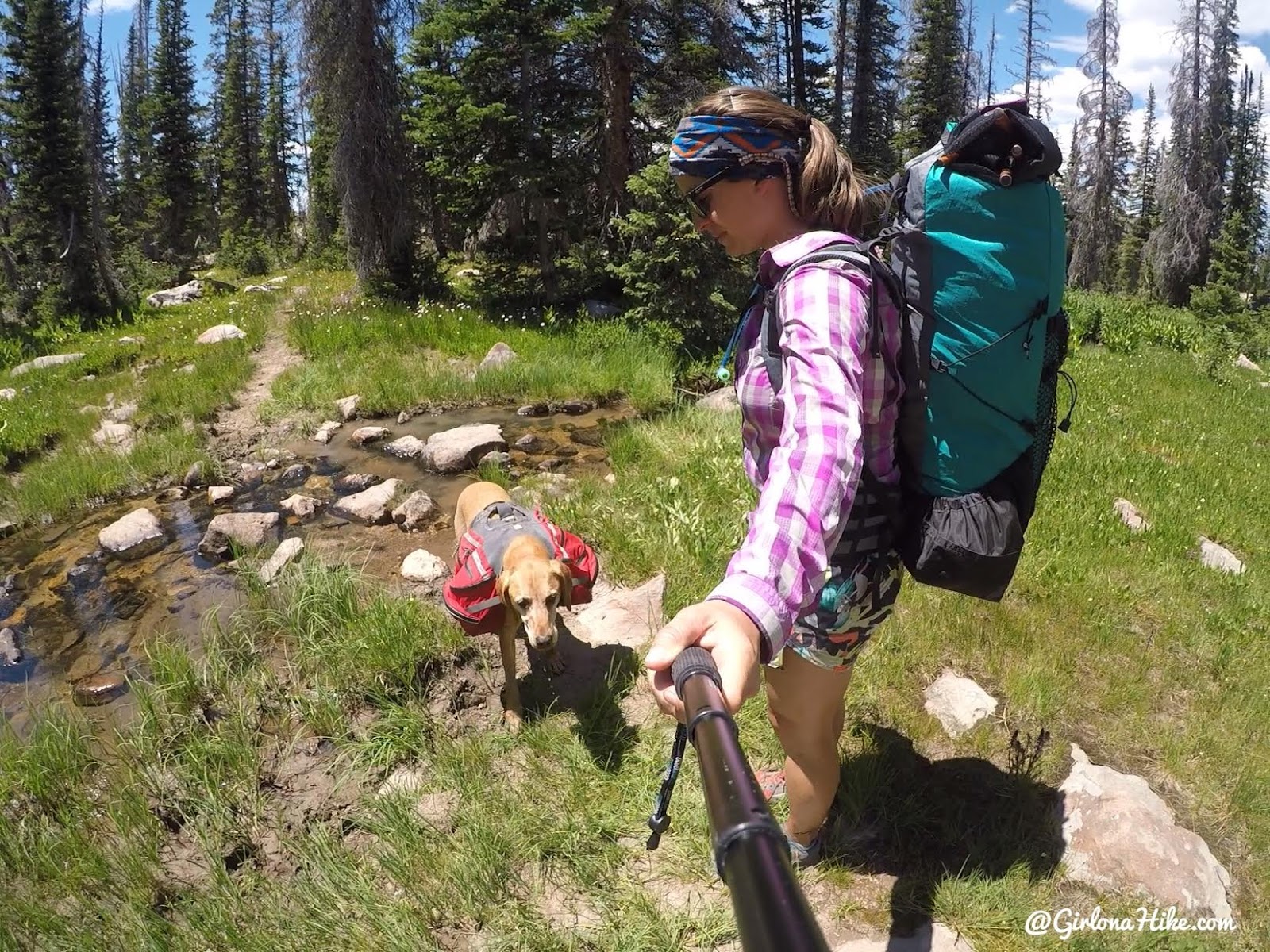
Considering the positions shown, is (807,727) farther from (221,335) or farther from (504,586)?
(221,335)

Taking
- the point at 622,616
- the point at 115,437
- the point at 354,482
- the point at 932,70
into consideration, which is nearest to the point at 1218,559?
the point at 622,616

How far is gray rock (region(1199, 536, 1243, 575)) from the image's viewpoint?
5.35 m

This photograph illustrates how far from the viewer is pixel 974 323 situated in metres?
1.71

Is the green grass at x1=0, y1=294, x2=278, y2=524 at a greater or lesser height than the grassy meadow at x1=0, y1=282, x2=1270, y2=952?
lesser

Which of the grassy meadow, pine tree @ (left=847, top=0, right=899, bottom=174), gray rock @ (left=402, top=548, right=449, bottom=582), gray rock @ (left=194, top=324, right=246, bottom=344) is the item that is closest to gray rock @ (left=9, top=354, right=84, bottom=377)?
gray rock @ (left=194, top=324, right=246, bottom=344)

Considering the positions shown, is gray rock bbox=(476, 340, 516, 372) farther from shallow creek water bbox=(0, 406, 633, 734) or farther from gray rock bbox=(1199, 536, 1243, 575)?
gray rock bbox=(1199, 536, 1243, 575)

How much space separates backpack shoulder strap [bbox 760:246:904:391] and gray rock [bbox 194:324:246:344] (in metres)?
13.9

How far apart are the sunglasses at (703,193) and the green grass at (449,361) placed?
26.6 ft

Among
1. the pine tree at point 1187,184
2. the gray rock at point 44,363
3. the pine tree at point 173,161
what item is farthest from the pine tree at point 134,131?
the pine tree at point 1187,184

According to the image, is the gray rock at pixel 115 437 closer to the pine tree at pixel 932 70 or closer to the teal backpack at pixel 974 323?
the teal backpack at pixel 974 323

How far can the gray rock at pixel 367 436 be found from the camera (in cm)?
921

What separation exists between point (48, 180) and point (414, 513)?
1894 cm

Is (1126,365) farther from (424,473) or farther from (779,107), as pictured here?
(779,107)

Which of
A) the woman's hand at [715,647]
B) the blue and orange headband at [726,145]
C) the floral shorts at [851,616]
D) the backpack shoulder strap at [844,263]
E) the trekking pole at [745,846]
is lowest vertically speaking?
the floral shorts at [851,616]
